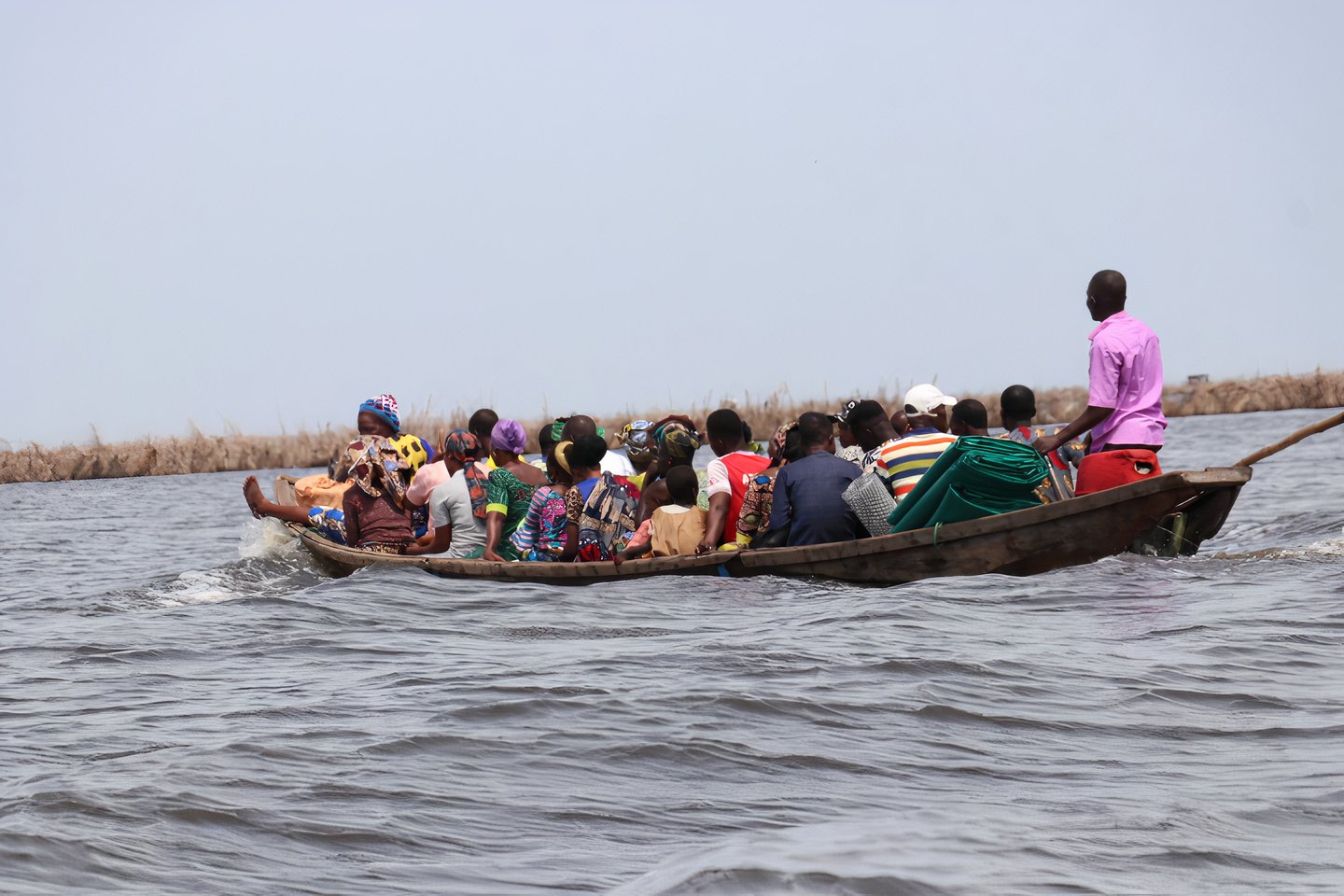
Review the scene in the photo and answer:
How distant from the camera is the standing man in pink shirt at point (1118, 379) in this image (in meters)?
7.90

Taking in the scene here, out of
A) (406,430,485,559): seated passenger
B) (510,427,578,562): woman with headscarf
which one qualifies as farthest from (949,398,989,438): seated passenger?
(406,430,485,559): seated passenger

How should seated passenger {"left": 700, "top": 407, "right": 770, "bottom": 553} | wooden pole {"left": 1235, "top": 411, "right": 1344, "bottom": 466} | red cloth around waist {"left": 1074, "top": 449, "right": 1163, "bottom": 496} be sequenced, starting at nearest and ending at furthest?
wooden pole {"left": 1235, "top": 411, "right": 1344, "bottom": 466} → red cloth around waist {"left": 1074, "top": 449, "right": 1163, "bottom": 496} → seated passenger {"left": 700, "top": 407, "right": 770, "bottom": 553}

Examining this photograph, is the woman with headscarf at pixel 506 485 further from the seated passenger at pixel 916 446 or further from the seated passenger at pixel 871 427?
the seated passenger at pixel 916 446

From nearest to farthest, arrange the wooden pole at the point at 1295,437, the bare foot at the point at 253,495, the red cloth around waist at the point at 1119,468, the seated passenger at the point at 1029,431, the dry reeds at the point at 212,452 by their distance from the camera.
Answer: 1. the wooden pole at the point at 1295,437
2. the red cloth around waist at the point at 1119,468
3. the seated passenger at the point at 1029,431
4. the bare foot at the point at 253,495
5. the dry reeds at the point at 212,452

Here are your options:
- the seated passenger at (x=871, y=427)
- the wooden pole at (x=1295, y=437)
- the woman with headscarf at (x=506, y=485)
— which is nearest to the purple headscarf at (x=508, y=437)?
the woman with headscarf at (x=506, y=485)

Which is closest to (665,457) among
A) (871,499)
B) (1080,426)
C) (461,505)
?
(871,499)

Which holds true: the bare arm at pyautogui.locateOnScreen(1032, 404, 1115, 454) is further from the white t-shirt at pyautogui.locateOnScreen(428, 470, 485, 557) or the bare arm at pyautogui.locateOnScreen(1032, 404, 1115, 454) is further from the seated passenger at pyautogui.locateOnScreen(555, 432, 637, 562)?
the white t-shirt at pyautogui.locateOnScreen(428, 470, 485, 557)

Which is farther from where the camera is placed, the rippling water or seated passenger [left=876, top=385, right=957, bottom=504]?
seated passenger [left=876, top=385, right=957, bottom=504]

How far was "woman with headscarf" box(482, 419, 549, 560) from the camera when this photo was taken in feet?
30.0

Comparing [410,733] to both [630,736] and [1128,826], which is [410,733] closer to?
[630,736]

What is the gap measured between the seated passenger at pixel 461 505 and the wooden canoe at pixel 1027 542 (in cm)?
136

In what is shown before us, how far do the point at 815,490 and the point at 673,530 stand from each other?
91cm

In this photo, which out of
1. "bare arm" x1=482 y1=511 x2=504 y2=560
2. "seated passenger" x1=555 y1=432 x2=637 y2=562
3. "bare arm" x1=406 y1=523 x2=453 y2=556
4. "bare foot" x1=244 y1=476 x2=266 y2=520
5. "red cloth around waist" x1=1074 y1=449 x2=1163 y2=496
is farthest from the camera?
"bare foot" x1=244 y1=476 x2=266 y2=520

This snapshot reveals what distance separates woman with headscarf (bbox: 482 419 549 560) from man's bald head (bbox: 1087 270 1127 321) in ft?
11.4
